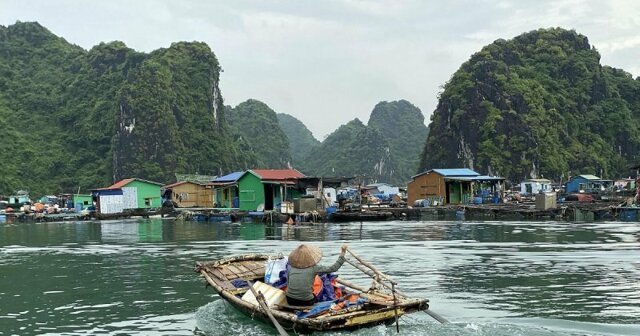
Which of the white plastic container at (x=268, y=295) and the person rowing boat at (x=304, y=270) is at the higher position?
the person rowing boat at (x=304, y=270)

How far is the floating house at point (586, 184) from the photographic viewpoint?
177 ft

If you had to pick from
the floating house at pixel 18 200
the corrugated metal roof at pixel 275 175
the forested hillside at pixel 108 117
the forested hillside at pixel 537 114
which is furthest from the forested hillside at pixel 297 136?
the corrugated metal roof at pixel 275 175

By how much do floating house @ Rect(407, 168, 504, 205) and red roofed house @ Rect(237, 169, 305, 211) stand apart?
10543 millimetres

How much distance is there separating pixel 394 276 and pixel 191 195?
40.1 m

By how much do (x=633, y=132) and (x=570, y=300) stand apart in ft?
235

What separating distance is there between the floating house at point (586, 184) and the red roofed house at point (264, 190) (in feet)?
88.4

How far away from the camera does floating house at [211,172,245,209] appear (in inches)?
1751

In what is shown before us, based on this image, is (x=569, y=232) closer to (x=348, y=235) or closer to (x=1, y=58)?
(x=348, y=235)

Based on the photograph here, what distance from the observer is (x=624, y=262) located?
16.1m

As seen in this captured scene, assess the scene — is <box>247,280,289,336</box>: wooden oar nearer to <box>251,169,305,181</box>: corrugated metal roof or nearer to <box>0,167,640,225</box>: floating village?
<box>0,167,640,225</box>: floating village

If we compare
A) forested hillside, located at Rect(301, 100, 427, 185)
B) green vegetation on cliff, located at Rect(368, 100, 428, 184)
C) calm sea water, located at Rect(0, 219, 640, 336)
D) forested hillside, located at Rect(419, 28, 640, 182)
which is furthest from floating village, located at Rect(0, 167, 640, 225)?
green vegetation on cliff, located at Rect(368, 100, 428, 184)

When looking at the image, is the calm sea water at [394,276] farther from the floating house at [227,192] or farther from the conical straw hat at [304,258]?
the floating house at [227,192]

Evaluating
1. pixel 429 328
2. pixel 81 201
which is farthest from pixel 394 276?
pixel 81 201

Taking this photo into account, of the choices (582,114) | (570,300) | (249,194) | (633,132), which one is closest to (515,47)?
(582,114)
